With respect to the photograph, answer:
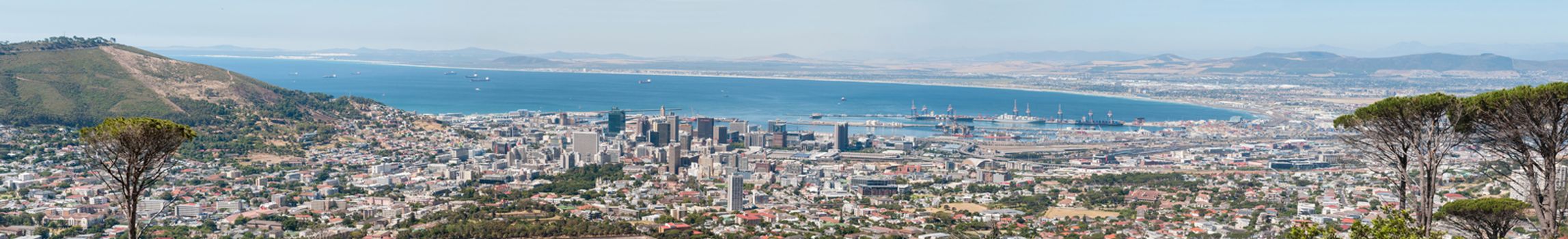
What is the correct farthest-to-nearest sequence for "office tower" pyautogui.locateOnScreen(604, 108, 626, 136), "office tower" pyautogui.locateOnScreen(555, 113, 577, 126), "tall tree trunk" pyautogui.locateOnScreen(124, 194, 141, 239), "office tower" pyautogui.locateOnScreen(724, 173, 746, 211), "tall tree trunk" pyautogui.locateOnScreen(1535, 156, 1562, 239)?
"office tower" pyautogui.locateOnScreen(555, 113, 577, 126)
"office tower" pyautogui.locateOnScreen(604, 108, 626, 136)
"office tower" pyautogui.locateOnScreen(724, 173, 746, 211)
"tall tree trunk" pyautogui.locateOnScreen(1535, 156, 1562, 239)
"tall tree trunk" pyautogui.locateOnScreen(124, 194, 141, 239)

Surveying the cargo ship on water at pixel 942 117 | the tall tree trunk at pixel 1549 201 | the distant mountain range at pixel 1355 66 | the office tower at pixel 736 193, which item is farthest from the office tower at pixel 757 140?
the distant mountain range at pixel 1355 66

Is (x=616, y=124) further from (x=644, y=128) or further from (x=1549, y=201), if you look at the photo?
(x=1549, y=201)

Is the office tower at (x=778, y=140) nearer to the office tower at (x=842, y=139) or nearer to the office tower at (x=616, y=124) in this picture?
the office tower at (x=842, y=139)

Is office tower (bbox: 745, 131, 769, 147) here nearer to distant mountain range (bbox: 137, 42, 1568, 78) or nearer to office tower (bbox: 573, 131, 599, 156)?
office tower (bbox: 573, 131, 599, 156)

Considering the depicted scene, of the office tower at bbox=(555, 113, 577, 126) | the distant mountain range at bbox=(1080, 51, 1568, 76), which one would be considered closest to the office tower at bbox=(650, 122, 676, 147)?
the office tower at bbox=(555, 113, 577, 126)

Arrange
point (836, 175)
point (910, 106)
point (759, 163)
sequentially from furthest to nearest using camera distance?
point (910, 106)
point (759, 163)
point (836, 175)

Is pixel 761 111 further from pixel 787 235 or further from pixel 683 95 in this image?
pixel 787 235

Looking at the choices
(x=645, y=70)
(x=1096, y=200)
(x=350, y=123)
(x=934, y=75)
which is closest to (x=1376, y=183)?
(x=1096, y=200)
